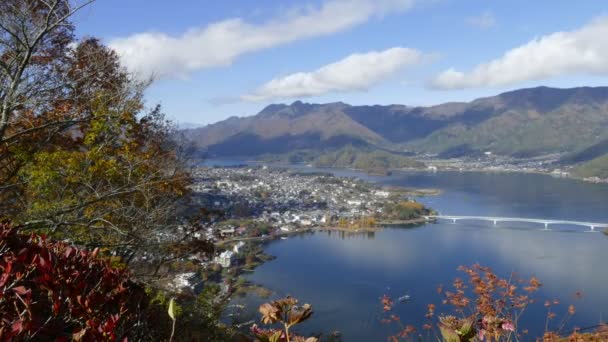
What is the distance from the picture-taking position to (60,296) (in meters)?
1.01

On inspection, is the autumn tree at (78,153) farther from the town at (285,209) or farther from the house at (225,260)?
the house at (225,260)

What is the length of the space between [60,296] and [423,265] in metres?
16.5

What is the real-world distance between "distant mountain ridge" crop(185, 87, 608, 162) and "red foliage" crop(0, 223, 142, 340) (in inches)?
2553

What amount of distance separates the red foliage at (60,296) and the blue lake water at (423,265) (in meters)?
6.56

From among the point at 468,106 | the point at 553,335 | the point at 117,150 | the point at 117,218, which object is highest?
the point at 468,106

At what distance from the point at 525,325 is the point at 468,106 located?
128816mm

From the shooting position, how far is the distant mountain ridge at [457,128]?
78.4 m

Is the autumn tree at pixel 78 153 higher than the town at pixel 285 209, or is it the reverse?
the autumn tree at pixel 78 153

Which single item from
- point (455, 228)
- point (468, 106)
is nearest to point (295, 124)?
point (468, 106)

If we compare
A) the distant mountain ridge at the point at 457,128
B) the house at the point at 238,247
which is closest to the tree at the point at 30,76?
the house at the point at 238,247

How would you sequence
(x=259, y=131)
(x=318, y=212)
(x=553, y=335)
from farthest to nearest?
(x=259, y=131)
(x=318, y=212)
(x=553, y=335)

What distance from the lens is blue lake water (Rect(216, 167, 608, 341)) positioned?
11.8 meters

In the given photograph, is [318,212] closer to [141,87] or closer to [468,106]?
[141,87]

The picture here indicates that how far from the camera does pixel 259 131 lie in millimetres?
107125
